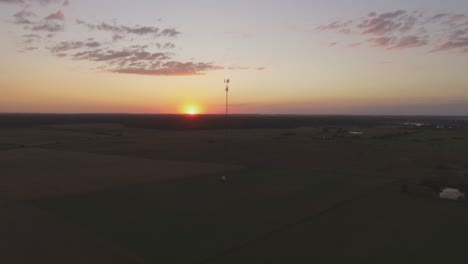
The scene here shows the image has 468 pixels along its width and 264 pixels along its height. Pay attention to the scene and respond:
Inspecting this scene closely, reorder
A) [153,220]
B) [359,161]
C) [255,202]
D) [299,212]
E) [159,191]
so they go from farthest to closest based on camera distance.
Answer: [359,161] < [159,191] < [255,202] < [299,212] < [153,220]

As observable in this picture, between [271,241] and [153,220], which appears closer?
[271,241]

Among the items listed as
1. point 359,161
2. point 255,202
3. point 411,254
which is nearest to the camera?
point 411,254

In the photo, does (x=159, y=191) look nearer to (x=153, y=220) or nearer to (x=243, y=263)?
(x=153, y=220)

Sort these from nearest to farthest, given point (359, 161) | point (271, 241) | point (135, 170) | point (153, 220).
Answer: point (271, 241)
point (153, 220)
point (135, 170)
point (359, 161)

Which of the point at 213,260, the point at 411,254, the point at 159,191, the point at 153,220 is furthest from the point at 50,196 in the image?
the point at 411,254

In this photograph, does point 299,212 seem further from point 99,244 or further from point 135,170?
point 135,170

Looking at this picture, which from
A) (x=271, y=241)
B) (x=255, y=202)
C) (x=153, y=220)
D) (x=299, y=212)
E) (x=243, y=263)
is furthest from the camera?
(x=255, y=202)

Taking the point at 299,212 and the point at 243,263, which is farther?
the point at 299,212

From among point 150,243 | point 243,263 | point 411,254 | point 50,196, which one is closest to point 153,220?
point 150,243

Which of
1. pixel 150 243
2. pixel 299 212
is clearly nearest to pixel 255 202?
pixel 299 212

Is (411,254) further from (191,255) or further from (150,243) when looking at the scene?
(150,243)
